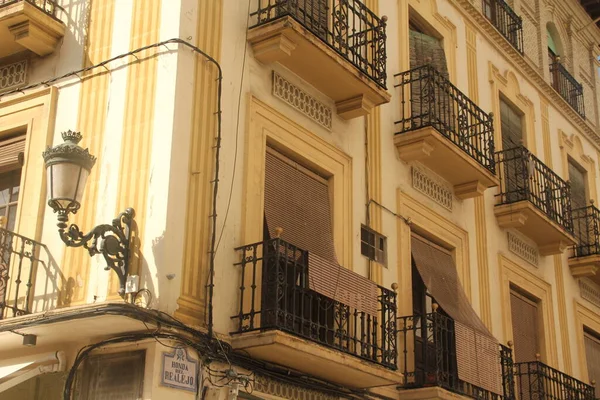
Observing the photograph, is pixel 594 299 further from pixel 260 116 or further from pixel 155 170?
pixel 155 170

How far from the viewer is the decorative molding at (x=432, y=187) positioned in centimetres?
1310

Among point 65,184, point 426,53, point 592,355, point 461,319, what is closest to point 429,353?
point 461,319

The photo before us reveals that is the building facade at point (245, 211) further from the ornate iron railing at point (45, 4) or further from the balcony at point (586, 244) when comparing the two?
the balcony at point (586, 244)

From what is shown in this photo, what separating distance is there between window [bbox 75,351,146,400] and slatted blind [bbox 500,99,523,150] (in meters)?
8.91

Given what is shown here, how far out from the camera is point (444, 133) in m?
12.8

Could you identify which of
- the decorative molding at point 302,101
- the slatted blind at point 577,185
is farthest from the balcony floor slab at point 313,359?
the slatted blind at point 577,185

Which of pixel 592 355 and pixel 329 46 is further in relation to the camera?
pixel 592 355

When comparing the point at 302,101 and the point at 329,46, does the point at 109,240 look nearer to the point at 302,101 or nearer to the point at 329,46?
the point at 302,101

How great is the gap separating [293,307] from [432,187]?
466 cm

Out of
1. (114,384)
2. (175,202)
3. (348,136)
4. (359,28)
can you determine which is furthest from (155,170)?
(359,28)

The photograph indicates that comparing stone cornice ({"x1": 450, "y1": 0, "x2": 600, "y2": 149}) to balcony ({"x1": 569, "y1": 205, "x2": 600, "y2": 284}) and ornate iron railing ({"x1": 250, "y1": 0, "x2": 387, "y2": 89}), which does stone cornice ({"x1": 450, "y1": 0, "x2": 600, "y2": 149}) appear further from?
ornate iron railing ({"x1": 250, "y1": 0, "x2": 387, "y2": 89})

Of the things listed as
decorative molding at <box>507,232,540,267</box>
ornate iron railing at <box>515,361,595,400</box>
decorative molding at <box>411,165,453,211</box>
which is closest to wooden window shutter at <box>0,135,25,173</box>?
decorative molding at <box>411,165,453,211</box>

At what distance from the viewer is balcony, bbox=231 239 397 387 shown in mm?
9070

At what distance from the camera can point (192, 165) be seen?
9.21 metres
